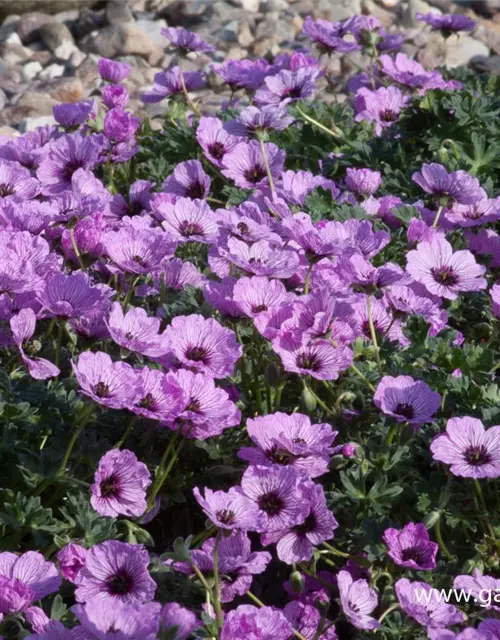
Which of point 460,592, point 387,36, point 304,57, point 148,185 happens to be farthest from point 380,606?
point 387,36

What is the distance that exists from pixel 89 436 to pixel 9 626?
1.23 ft

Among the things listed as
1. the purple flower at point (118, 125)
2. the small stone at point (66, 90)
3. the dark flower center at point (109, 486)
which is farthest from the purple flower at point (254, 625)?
the small stone at point (66, 90)

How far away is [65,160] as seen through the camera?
302cm

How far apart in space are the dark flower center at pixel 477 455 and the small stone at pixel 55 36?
13.1ft

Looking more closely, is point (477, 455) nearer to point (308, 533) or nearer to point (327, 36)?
point (308, 533)

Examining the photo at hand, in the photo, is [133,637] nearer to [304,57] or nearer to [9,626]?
[9,626]

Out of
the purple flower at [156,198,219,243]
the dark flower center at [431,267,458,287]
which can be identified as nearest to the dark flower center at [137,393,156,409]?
the purple flower at [156,198,219,243]

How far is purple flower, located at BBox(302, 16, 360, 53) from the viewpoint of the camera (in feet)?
12.2

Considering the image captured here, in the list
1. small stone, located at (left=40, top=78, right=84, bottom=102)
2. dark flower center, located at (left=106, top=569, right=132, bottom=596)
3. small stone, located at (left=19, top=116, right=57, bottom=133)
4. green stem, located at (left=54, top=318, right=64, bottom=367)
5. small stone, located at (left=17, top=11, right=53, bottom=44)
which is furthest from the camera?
small stone, located at (left=17, top=11, right=53, bottom=44)

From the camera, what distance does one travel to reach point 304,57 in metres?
3.73

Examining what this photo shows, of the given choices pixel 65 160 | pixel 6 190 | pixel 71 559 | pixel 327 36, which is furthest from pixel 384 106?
pixel 71 559

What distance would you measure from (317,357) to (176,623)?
692 mm

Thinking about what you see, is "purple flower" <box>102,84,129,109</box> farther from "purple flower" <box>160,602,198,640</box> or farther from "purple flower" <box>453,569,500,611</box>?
"purple flower" <box>160,602,198,640</box>

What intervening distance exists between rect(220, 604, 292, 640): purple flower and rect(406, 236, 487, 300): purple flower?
97cm
